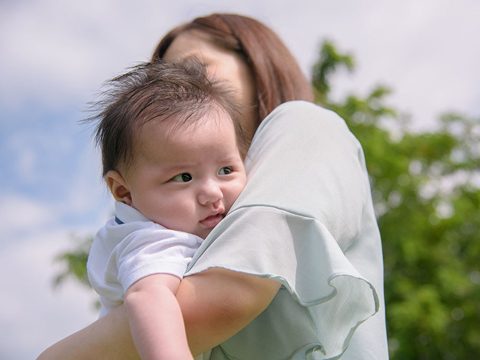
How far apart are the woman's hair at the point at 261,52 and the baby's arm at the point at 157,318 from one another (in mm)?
1155

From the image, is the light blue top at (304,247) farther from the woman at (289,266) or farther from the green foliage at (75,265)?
the green foliage at (75,265)

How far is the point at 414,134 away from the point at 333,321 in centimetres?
921

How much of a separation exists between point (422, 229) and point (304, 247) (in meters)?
8.45

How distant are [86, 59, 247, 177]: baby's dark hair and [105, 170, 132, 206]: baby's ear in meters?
0.03

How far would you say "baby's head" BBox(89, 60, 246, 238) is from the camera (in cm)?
152

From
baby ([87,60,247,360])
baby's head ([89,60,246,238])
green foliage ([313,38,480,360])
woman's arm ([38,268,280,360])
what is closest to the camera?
woman's arm ([38,268,280,360])

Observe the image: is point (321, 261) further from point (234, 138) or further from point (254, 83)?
point (254, 83)

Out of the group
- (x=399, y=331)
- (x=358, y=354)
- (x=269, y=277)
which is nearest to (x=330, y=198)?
(x=269, y=277)

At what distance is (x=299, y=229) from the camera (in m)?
1.38

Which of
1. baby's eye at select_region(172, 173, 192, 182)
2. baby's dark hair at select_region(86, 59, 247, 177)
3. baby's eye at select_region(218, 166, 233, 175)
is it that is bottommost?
baby's eye at select_region(218, 166, 233, 175)

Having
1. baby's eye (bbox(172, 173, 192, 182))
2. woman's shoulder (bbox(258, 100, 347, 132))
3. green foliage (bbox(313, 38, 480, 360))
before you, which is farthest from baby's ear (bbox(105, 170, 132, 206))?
green foliage (bbox(313, 38, 480, 360))

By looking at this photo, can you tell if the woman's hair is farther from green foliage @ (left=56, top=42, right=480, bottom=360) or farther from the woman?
green foliage @ (left=56, top=42, right=480, bottom=360)

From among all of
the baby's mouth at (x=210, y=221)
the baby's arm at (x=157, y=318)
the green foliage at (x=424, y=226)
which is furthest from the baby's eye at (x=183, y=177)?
the green foliage at (x=424, y=226)

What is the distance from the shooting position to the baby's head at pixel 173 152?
1.52m
